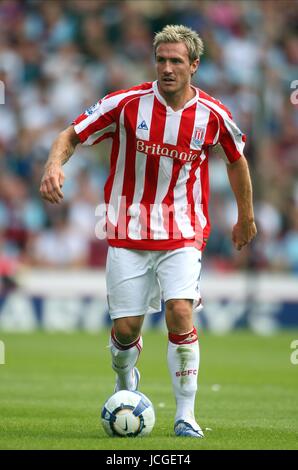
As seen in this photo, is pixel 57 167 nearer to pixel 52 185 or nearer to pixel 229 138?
pixel 52 185

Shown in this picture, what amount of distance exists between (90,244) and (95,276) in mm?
790

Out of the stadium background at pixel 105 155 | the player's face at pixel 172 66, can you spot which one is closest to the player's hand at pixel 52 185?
the player's face at pixel 172 66

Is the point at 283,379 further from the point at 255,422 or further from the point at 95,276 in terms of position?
the point at 95,276

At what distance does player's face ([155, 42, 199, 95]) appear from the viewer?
721 cm

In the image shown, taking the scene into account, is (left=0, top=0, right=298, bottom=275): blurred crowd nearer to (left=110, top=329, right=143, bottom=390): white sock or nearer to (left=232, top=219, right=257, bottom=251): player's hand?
(left=110, top=329, right=143, bottom=390): white sock

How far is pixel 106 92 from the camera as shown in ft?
66.9

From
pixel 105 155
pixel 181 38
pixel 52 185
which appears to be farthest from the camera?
pixel 105 155

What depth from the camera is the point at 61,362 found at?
44.3ft

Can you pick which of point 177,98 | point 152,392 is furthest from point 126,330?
point 152,392

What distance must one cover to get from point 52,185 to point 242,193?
1.42m

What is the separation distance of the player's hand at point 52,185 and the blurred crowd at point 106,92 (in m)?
11.0
